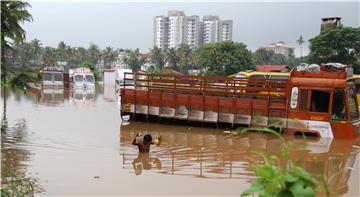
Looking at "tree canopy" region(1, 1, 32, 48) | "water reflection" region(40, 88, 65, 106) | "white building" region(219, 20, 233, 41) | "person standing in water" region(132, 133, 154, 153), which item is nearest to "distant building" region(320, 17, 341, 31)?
"water reflection" region(40, 88, 65, 106)

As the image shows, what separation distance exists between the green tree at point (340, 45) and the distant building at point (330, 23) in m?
1.28

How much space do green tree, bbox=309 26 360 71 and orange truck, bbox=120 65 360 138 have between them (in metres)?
28.9

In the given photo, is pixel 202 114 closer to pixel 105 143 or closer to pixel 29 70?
pixel 105 143

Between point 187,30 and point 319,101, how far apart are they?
479 ft

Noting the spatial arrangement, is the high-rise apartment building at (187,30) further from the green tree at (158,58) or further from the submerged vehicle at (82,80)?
the submerged vehicle at (82,80)

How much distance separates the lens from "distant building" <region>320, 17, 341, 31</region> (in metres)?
43.5

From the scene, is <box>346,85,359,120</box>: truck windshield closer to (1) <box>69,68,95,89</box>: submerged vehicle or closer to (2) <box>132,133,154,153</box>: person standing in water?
(2) <box>132,133,154,153</box>: person standing in water

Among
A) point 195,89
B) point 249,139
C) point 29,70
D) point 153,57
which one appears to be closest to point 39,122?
point 195,89

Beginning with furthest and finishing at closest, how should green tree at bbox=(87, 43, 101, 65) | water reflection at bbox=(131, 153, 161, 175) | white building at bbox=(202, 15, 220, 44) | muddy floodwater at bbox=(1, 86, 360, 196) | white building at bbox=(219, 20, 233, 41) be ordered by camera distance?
1. white building at bbox=(219, 20, 233, 41)
2. white building at bbox=(202, 15, 220, 44)
3. green tree at bbox=(87, 43, 101, 65)
4. water reflection at bbox=(131, 153, 161, 175)
5. muddy floodwater at bbox=(1, 86, 360, 196)

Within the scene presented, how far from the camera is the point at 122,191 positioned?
7.50m

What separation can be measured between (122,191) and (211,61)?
1902 inches

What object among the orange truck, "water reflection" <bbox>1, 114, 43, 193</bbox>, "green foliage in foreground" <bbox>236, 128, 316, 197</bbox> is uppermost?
"green foliage in foreground" <bbox>236, 128, 316, 197</bbox>

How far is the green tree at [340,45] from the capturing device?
135ft

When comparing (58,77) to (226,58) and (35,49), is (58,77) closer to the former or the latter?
(226,58)
